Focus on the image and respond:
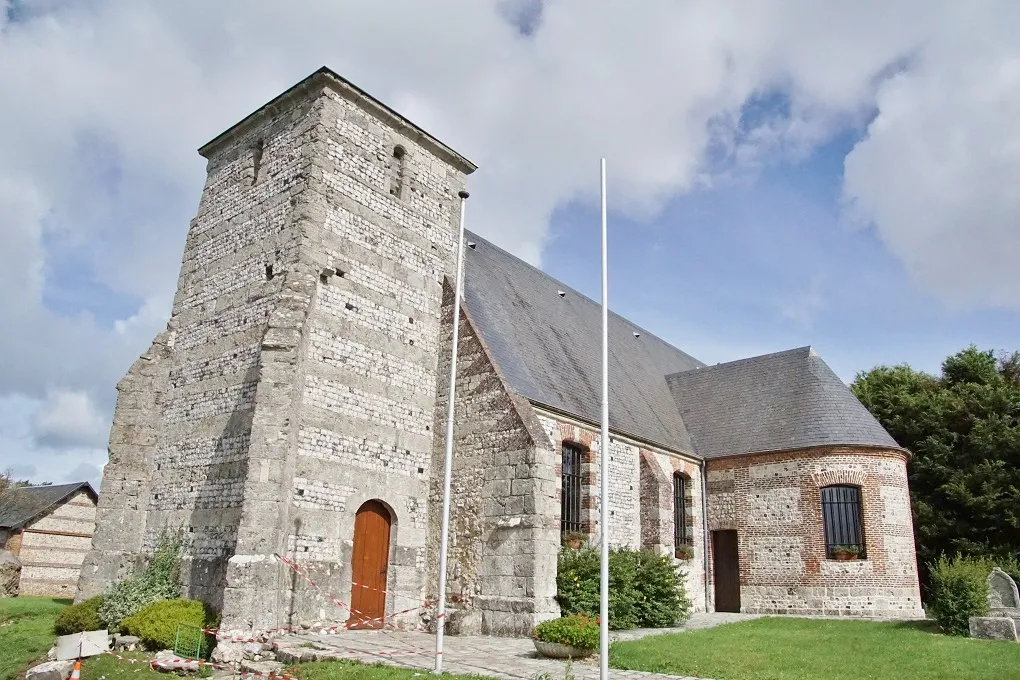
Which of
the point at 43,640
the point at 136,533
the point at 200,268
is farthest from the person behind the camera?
the point at 200,268

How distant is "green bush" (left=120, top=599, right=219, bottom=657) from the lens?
11344 mm

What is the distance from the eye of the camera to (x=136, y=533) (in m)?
14.3

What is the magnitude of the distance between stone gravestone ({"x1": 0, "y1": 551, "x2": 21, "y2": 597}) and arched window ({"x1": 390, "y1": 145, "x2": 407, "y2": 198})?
21897 millimetres

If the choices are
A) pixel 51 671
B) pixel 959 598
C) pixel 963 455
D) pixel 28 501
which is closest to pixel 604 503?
pixel 51 671

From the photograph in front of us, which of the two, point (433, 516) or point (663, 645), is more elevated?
point (433, 516)

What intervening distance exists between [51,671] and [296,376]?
5.41 m

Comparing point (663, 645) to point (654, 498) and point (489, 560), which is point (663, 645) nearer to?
point (489, 560)

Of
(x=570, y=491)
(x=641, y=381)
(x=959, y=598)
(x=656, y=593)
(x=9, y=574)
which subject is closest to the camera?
(x=959, y=598)

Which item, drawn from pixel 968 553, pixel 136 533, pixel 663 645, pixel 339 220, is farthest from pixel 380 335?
pixel 968 553

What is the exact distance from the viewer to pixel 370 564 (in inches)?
535

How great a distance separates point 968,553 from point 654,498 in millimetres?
11670

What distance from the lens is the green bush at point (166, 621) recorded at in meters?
11.3

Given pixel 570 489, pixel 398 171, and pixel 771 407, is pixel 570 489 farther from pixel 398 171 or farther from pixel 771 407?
pixel 771 407

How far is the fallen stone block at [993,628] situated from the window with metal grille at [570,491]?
7666 millimetres
